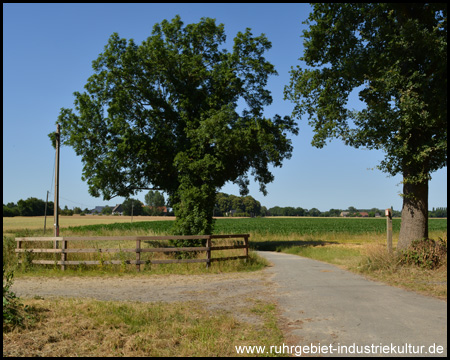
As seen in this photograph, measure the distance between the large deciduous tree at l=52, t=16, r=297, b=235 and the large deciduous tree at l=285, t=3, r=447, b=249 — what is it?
24.5ft

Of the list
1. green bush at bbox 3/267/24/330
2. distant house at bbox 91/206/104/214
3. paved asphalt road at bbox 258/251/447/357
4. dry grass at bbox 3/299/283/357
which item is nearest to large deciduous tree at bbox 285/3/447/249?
paved asphalt road at bbox 258/251/447/357

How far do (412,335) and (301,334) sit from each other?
5.87ft

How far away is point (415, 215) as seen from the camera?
1443 cm

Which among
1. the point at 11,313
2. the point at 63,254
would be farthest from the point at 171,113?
the point at 11,313

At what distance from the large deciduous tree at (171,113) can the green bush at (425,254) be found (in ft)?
36.2

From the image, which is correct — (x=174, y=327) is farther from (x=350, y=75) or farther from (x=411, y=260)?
(x=350, y=75)

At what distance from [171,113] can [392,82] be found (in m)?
14.9

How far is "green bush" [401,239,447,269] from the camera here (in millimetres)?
13347

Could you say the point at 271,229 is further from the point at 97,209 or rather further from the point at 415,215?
the point at 97,209

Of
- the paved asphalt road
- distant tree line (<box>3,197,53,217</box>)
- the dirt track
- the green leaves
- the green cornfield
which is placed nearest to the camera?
the paved asphalt road

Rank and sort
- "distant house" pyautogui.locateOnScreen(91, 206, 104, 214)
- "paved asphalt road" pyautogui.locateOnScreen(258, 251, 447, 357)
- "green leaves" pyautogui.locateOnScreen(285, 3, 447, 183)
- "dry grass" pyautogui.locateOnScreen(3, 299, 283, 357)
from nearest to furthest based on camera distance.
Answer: "dry grass" pyautogui.locateOnScreen(3, 299, 283, 357) → "paved asphalt road" pyautogui.locateOnScreen(258, 251, 447, 357) → "green leaves" pyautogui.locateOnScreen(285, 3, 447, 183) → "distant house" pyautogui.locateOnScreen(91, 206, 104, 214)

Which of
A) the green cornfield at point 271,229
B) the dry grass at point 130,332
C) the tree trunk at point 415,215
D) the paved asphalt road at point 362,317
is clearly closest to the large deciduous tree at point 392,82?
the tree trunk at point 415,215

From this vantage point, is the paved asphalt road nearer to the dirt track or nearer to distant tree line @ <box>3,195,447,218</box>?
the dirt track

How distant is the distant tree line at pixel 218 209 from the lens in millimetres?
103438
